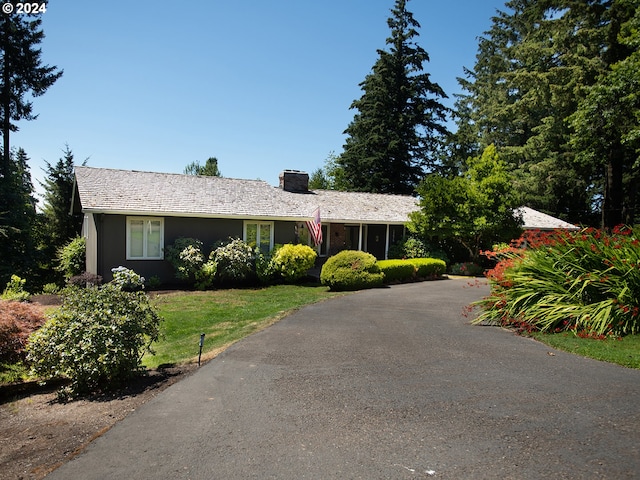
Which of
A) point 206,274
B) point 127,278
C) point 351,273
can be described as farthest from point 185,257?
point 127,278

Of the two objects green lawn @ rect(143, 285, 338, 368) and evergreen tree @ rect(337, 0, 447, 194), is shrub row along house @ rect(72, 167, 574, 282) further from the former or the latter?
evergreen tree @ rect(337, 0, 447, 194)

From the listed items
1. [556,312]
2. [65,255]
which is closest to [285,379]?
[556,312]

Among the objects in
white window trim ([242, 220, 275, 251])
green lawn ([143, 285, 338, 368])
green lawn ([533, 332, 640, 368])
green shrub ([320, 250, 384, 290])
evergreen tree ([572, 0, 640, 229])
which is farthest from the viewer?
white window trim ([242, 220, 275, 251])

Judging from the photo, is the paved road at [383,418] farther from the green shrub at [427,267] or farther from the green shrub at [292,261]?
the green shrub at [427,267]

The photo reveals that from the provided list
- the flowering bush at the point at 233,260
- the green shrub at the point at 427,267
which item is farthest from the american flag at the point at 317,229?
the green shrub at the point at 427,267

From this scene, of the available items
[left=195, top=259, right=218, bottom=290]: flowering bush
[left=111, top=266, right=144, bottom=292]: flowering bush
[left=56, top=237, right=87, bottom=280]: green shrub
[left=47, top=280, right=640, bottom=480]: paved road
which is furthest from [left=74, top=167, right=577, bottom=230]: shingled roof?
[left=47, top=280, right=640, bottom=480]: paved road

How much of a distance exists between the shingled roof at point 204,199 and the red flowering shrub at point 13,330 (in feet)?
26.9

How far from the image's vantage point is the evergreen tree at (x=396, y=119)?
35969mm

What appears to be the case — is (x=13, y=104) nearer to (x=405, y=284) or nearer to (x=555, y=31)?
(x=405, y=284)

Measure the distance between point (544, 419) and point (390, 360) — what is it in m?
2.49

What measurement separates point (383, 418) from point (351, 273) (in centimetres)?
1079

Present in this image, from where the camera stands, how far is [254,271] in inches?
680

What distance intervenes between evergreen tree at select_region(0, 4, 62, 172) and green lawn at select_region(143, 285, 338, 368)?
17495 mm

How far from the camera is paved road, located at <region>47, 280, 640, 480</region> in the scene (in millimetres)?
3422
